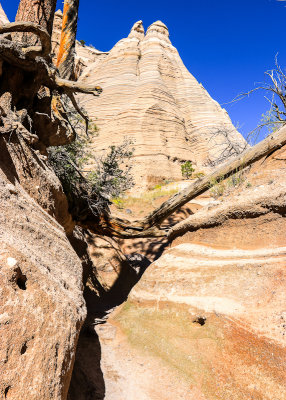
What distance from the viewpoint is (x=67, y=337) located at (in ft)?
5.81

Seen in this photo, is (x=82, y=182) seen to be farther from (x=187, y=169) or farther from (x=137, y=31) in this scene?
(x=137, y=31)

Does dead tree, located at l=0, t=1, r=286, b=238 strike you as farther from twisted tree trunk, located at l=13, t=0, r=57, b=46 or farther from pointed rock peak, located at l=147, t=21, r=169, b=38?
pointed rock peak, located at l=147, t=21, r=169, b=38

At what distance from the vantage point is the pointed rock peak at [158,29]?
105 feet

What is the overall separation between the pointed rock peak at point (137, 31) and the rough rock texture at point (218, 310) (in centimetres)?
3521

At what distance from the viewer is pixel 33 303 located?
1669 mm

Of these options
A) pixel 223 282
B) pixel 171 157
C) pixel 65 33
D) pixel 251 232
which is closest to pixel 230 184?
pixel 251 232

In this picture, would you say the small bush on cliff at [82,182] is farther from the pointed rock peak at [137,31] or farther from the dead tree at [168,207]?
the pointed rock peak at [137,31]

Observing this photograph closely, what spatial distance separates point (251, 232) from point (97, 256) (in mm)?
5710

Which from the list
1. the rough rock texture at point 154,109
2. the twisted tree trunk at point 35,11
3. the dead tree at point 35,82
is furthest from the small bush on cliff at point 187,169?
the twisted tree trunk at point 35,11

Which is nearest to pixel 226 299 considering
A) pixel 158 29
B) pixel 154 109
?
pixel 154 109

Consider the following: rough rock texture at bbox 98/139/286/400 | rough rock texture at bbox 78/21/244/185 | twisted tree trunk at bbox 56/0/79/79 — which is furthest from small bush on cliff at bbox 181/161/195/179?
rough rock texture at bbox 98/139/286/400

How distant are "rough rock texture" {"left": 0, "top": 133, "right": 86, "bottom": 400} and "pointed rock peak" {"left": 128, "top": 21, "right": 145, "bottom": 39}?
119ft

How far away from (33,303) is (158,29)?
3723cm

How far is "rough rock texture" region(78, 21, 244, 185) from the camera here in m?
22.5
